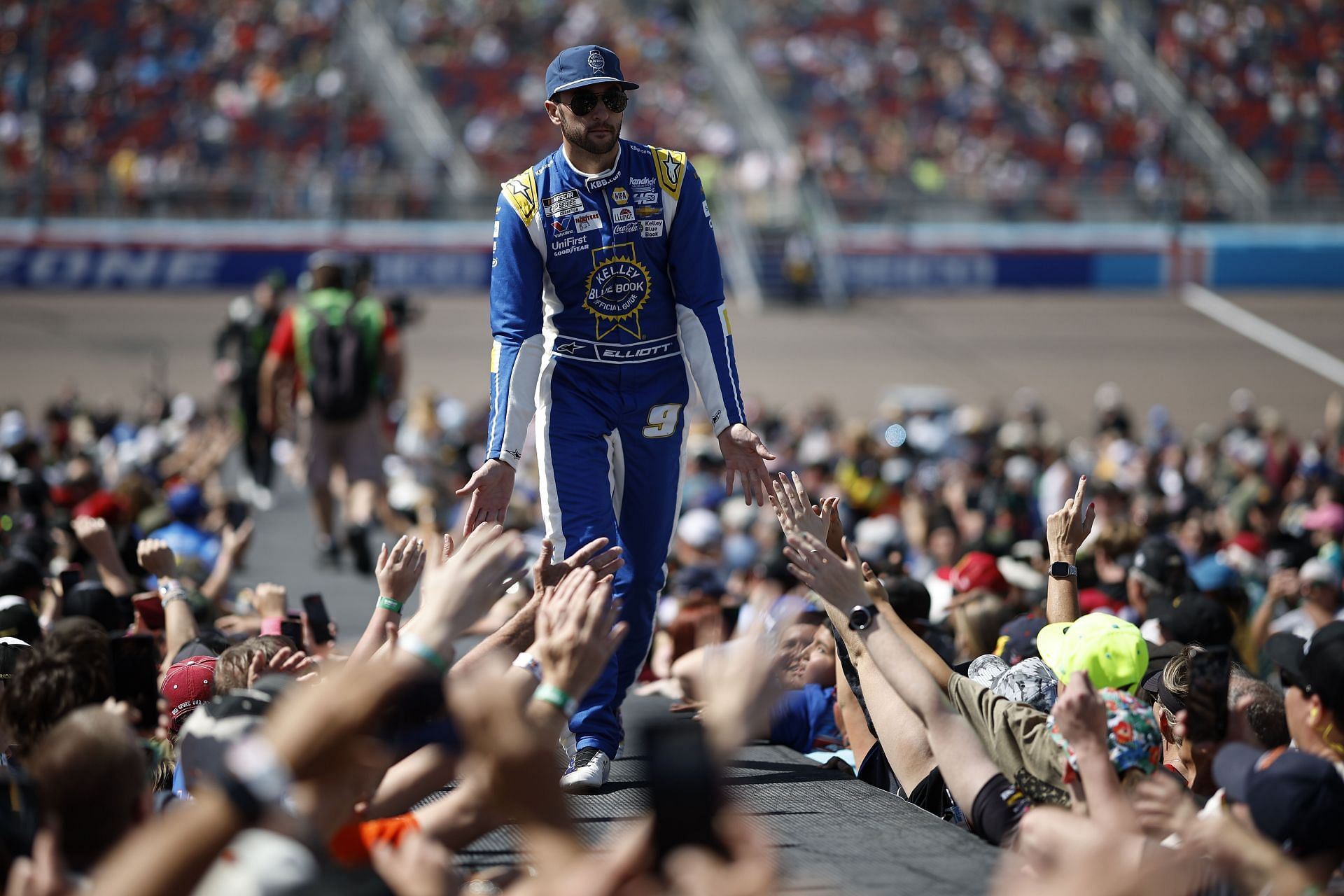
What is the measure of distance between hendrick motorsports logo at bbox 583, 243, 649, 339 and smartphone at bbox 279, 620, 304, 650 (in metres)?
1.43

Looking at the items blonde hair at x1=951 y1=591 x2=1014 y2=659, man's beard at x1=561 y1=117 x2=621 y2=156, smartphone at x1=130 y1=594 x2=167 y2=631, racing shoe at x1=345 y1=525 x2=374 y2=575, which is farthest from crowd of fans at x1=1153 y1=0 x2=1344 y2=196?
smartphone at x1=130 y1=594 x2=167 y2=631

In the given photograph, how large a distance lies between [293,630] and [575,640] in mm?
2702

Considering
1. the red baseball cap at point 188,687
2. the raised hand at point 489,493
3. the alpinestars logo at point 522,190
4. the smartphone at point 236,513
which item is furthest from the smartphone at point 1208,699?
the smartphone at point 236,513

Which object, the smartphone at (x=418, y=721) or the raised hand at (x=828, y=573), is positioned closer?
the smartphone at (x=418, y=721)

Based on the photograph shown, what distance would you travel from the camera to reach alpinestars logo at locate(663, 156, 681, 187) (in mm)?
5117

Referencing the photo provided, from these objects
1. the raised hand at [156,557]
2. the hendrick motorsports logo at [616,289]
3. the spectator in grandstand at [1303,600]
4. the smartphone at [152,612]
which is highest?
the hendrick motorsports logo at [616,289]

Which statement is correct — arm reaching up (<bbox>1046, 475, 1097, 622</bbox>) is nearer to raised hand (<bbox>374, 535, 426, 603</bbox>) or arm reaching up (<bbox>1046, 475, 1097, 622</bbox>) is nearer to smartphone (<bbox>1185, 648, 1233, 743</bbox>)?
smartphone (<bbox>1185, 648, 1233, 743</bbox>)

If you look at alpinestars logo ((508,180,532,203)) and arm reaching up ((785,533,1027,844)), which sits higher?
alpinestars logo ((508,180,532,203))

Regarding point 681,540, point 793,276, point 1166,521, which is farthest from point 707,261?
point 793,276

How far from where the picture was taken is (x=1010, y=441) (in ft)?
47.8

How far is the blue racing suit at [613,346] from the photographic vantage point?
499cm

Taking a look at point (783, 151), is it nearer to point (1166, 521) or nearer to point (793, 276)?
point (793, 276)

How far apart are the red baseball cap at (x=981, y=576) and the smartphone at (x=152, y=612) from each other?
3324 millimetres

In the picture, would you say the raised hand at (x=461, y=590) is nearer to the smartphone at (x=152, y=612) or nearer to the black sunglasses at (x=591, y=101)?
the black sunglasses at (x=591, y=101)
